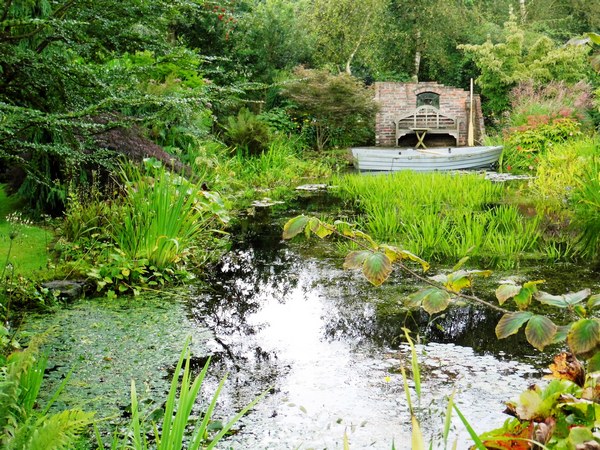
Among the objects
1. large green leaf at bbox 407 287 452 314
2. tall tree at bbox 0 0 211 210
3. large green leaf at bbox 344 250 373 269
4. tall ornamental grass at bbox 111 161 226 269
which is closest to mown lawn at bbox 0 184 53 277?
tall ornamental grass at bbox 111 161 226 269

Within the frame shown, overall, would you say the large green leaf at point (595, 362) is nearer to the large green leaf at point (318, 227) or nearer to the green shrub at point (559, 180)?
the large green leaf at point (318, 227)

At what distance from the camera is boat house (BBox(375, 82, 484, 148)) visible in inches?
718

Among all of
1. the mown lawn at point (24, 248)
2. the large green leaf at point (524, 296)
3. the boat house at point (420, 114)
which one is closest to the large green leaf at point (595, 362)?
the large green leaf at point (524, 296)

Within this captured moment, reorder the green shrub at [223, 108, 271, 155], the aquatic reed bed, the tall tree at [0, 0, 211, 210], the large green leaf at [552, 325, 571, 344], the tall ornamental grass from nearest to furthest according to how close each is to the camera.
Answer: the large green leaf at [552, 325, 571, 344] → the tall tree at [0, 0, 211, 210] → the tall ornamental grass → the aquatic reed bed → the green shrub at [223, 108, 271, 155]

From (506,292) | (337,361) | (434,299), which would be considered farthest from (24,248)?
(506,292)

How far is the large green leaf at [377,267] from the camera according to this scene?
2.00 meters

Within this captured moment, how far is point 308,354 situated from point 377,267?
177cm

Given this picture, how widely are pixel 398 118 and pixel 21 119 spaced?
52.3 feet

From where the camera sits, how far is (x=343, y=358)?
11.8ft

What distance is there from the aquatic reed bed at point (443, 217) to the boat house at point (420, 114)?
8648 mm

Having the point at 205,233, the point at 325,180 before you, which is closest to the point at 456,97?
the point at 325,180

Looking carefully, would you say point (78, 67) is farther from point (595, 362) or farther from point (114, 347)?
point (595, 362)

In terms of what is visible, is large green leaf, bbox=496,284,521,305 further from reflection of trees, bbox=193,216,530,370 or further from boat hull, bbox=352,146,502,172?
boat hull, bbox=352,146,502,172

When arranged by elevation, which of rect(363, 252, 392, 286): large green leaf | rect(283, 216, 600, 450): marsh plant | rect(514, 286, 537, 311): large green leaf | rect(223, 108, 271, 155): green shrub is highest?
rect(363, 252, 392, 286): large green leaf
